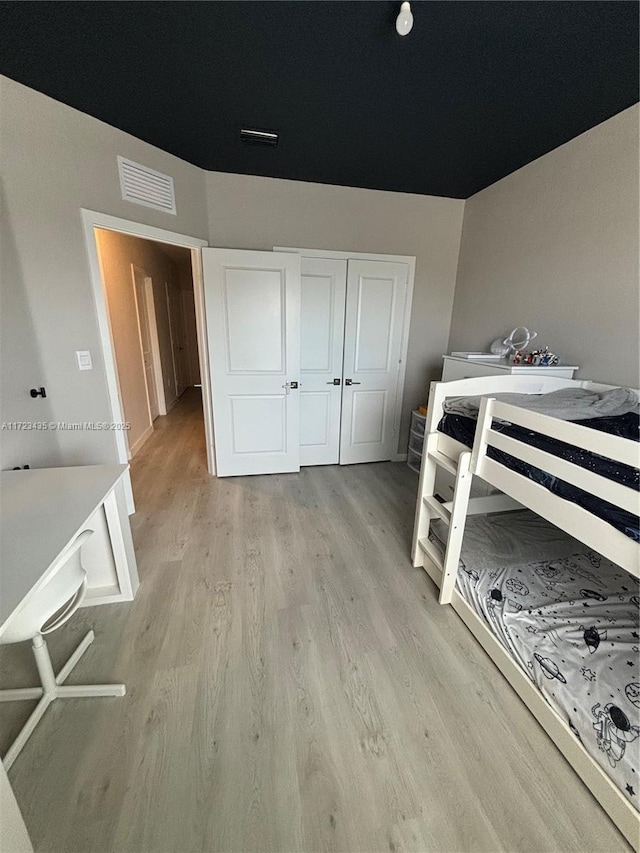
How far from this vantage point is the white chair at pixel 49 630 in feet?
3.37

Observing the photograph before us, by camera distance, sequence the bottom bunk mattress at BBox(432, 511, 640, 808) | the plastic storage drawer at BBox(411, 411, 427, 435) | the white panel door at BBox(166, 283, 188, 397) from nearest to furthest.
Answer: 1. the bottom bunk mattress at BBox(432, 511, 640, 808)
2. the plastic storage drawer at BBox(411, 411, 427, 435)
3. the white panel door at BBox(166, 283, 188, 397)

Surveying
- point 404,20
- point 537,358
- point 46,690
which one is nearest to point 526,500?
point 537,358

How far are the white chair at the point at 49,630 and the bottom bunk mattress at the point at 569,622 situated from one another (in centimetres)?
165

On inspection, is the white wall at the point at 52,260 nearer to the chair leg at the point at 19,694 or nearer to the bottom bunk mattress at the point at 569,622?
the chair leg at the point at 19,694

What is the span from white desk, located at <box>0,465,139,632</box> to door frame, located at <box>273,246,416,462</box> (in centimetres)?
233

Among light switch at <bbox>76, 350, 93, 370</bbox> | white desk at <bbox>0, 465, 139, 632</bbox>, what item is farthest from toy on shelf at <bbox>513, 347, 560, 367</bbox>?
light switch at <bbox>76, 350, 93, 370</bbox>

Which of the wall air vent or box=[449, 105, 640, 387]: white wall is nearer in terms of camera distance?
box=[449, 105, 640, 387]: white wall

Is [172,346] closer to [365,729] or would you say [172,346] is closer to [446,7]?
[446,7]

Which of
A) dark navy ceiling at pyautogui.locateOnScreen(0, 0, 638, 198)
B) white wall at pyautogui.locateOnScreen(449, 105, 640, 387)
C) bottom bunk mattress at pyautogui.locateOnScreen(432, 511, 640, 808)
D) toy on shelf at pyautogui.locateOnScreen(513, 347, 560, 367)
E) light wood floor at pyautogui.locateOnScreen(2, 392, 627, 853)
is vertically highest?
dark navy ceiling at pyautogui.locateOnScreen(0, 0, 638, 198)

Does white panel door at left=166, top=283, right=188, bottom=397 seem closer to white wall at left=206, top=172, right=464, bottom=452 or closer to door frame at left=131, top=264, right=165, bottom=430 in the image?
door frame at left=131, top=264, right=165, bottom=430

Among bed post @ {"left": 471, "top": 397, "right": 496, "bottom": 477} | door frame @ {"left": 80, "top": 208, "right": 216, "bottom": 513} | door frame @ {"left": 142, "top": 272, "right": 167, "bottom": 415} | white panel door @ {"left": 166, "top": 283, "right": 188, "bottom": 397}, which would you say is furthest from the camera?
white panel door @ {"left": 166, "top": 283, "right": 188, "bottom": 397}

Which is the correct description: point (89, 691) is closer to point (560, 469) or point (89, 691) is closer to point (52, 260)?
point (560, 469)

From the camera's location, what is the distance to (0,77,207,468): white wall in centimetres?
172

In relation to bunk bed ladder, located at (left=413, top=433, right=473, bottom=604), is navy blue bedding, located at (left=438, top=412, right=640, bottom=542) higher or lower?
higher
